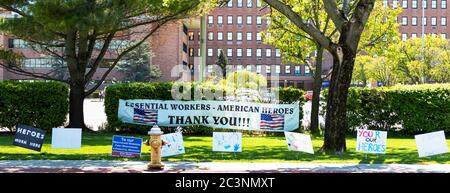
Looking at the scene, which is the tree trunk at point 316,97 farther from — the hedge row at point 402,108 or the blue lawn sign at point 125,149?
the blue lawn sign at point 125,149

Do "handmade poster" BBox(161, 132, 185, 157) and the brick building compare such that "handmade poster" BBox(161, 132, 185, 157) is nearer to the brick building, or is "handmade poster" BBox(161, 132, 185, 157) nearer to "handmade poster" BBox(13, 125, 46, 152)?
"handmade poster" BBox(13, 125, 46, 152)

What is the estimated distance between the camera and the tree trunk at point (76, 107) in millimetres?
23156

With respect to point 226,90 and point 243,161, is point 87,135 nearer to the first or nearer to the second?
point 226,90

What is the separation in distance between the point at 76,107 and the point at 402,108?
13.5 metres

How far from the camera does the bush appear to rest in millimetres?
21562

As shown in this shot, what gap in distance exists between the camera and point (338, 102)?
15.9 m

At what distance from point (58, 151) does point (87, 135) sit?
6.19 metres

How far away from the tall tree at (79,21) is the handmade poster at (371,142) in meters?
8.41

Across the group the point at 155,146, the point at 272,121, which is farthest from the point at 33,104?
the point at 155,146

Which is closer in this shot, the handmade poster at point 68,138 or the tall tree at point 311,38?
the handmade poster at point 68,138

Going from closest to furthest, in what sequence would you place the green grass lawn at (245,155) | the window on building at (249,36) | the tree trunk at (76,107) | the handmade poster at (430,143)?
the handmade poster at (430,143) → the green grass lawn at (245,155) → the tree trunk at (76,107) → the window on building at (249,36)

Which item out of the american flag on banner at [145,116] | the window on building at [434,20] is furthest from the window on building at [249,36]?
the american flag on banner at [145,116]

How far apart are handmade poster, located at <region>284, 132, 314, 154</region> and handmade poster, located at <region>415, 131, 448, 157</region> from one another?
2631 mm
